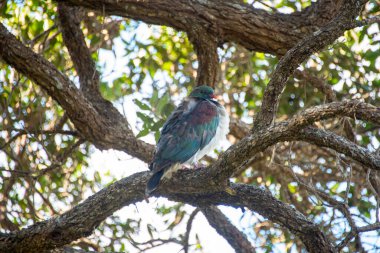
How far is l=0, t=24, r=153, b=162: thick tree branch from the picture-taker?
5480 millimetres

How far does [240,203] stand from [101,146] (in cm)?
181

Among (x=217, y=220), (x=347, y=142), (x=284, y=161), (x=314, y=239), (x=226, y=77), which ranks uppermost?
(x=226, y=77)

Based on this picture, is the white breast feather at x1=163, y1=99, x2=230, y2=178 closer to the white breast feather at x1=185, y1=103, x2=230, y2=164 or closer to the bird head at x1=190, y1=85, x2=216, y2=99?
the white breast feather at x1=185, y1=103, x2=230, y2=164

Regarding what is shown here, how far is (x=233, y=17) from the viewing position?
5895mm

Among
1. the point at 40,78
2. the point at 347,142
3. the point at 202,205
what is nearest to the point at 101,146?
the point at 40,78

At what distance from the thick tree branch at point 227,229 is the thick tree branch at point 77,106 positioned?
2.97 ft

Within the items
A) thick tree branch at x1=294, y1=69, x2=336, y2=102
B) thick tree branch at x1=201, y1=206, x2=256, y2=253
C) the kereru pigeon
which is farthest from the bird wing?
thick tree branch at x1=294, y1=69, x2=336, y2=102

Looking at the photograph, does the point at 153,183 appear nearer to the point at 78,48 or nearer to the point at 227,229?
the point at 227,229

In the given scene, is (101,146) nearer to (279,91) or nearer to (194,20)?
(194,20)

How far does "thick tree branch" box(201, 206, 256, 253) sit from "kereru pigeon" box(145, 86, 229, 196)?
0.60 m

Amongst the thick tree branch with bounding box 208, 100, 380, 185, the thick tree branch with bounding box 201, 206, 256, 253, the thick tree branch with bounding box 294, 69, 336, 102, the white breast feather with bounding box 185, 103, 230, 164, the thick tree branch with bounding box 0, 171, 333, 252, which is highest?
the thick tree branch with bounding box 294, 69, 336, 102

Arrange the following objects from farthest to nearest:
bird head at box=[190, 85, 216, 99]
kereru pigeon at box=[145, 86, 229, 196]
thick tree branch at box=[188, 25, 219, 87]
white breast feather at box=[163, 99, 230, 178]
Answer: bird head at box=[190, 85, 216, 99]
thick tree branch at box=[188, 25, 219, 87]
white breast feather at box=[163, 99, 230, 178]
kereru pigeon at box=[145, 86, 229, 196]

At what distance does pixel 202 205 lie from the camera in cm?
510

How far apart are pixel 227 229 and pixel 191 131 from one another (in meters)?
1.15
